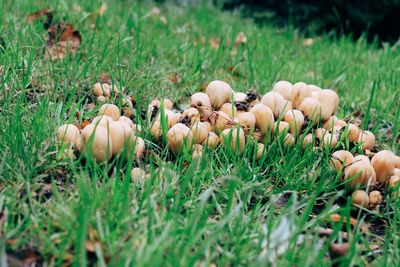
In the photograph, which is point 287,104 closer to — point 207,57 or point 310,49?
point 207,57

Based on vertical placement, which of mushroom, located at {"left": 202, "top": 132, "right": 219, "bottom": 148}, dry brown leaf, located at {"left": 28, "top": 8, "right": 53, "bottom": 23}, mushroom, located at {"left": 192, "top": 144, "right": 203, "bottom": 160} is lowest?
mushroom, located at {"left": 192, "top": 144, "right": 203, "bottom": 160}

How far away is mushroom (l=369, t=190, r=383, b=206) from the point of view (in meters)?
1.62

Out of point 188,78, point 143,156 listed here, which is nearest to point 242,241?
point 143,156

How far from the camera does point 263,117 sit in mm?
1787

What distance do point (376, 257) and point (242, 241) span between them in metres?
0.39

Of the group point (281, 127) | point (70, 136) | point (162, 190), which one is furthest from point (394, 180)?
point (70, 136)

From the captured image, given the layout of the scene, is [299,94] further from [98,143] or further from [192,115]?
[98,143]

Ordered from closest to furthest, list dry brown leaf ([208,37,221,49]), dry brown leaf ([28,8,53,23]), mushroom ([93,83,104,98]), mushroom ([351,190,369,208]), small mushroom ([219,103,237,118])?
mushroom ([351,190,369,208]) < small mushroom ([219,103,237,118]) < mushroom ([93,83,104,98]) < dry brown leaf ([28,8,53,23]) < dry brown leaf ([208,37,221,49])

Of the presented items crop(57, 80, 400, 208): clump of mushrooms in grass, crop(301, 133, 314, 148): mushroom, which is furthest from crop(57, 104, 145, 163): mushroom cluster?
crop(301, 133, 314, 148): mushroom

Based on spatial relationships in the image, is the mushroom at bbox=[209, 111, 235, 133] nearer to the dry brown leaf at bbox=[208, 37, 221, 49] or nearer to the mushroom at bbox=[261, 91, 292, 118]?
the mushroom at bbox=[261, 91, 292, 118]

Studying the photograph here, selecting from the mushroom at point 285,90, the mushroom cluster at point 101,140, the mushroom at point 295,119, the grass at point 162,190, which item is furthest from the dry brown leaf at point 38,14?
the mushroom at point 295,119

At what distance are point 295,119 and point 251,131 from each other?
20 centimetres

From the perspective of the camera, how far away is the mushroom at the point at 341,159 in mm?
1685

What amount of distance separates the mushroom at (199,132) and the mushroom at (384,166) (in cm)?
60
